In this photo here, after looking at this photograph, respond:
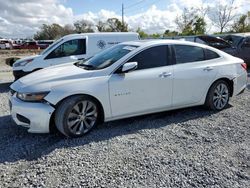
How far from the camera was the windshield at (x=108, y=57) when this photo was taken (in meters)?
4.62

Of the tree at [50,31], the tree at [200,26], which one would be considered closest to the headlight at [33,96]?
the tree at [200,26]

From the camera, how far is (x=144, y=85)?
179 inches

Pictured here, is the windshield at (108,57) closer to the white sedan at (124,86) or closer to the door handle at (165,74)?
the white sedan at (124,86)

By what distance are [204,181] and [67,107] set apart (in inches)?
86.7

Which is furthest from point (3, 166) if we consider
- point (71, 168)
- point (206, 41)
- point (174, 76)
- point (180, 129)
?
point (206, 41)

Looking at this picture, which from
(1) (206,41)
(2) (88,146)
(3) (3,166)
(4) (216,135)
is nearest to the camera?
(3) (3,166)

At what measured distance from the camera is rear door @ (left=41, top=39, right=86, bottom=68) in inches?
338

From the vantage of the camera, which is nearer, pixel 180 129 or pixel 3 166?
pixel 3 166

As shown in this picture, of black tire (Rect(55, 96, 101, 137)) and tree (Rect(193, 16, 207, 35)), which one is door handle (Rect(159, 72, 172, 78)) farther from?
tree (Rect(193, 16, 207, 35))

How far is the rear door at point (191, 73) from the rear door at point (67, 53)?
4567mm

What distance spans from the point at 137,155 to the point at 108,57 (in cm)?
203

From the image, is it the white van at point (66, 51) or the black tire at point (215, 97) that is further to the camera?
the white van at point (66, 51)

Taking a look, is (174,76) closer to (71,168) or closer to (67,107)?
(67,107)

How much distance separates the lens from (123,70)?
436 cm
